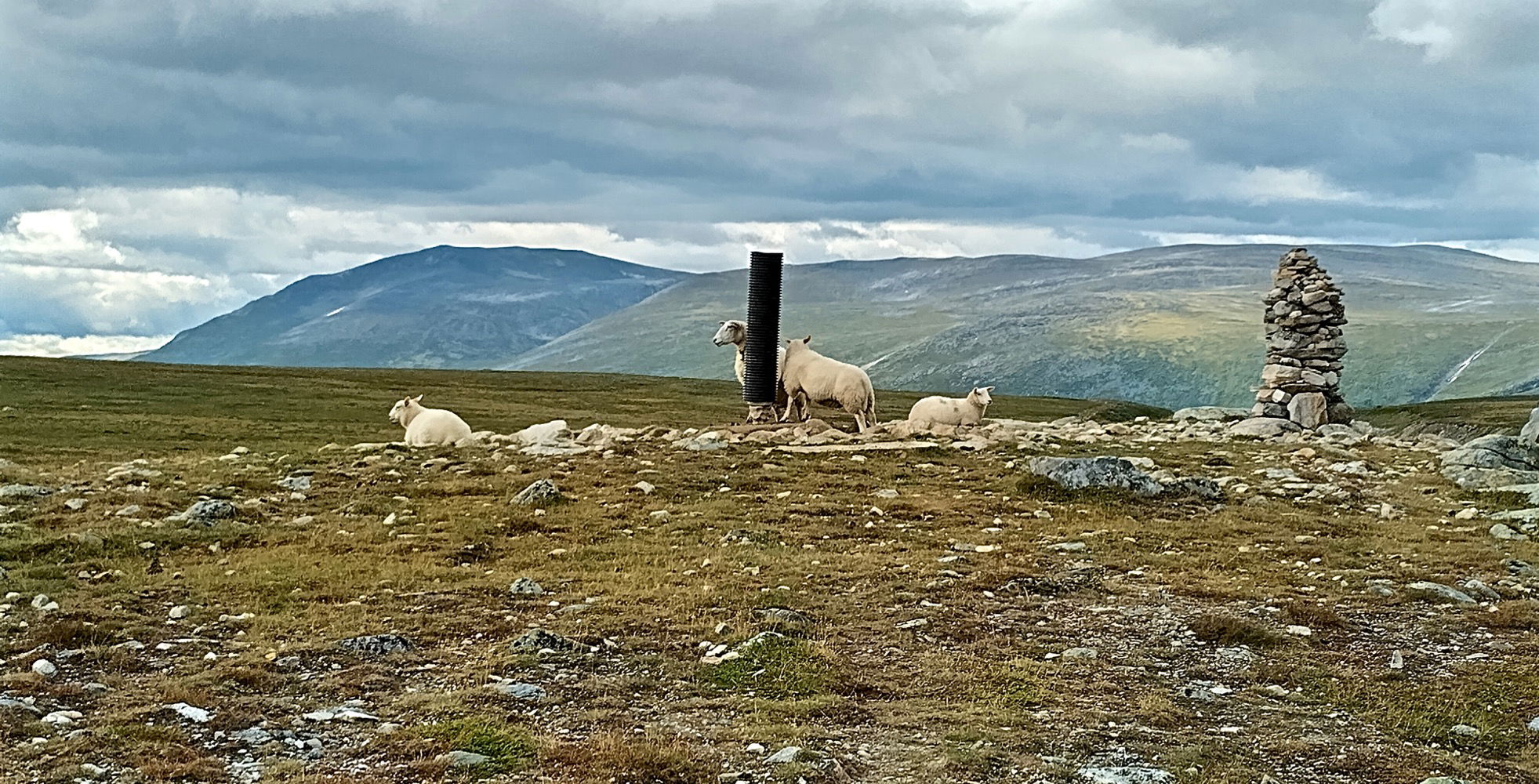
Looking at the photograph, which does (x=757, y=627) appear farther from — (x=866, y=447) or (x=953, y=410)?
(x=953, y=410)

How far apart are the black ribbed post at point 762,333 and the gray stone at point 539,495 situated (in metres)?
12.1

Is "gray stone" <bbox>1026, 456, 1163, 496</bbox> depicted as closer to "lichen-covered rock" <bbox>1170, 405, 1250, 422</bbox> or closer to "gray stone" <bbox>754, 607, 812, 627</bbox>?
"gray stone" <bbox>754, 607, 812, 627</bbox>

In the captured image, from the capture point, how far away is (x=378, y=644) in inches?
Answer: 463

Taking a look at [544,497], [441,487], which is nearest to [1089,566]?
[544,497]

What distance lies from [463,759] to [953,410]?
29829 mm

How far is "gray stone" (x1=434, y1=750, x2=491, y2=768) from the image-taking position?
27.5ft

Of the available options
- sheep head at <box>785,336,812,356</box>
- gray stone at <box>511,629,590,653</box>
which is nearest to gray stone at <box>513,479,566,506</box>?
gray stone at <box>511,629,590,653</box>

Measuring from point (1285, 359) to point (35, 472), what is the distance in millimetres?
35402

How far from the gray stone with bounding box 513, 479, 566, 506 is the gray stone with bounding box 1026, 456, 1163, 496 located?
9.03 meters

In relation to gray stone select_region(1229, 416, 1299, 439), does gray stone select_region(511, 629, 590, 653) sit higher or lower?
lower

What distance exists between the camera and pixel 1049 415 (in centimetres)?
9712

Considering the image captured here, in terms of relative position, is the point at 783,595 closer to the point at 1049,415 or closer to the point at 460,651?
the point at 460,651

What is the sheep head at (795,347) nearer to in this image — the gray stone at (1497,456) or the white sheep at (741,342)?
the white sheep at (741,342)

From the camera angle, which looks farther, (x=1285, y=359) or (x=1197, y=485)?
(x=1285, y=359)
